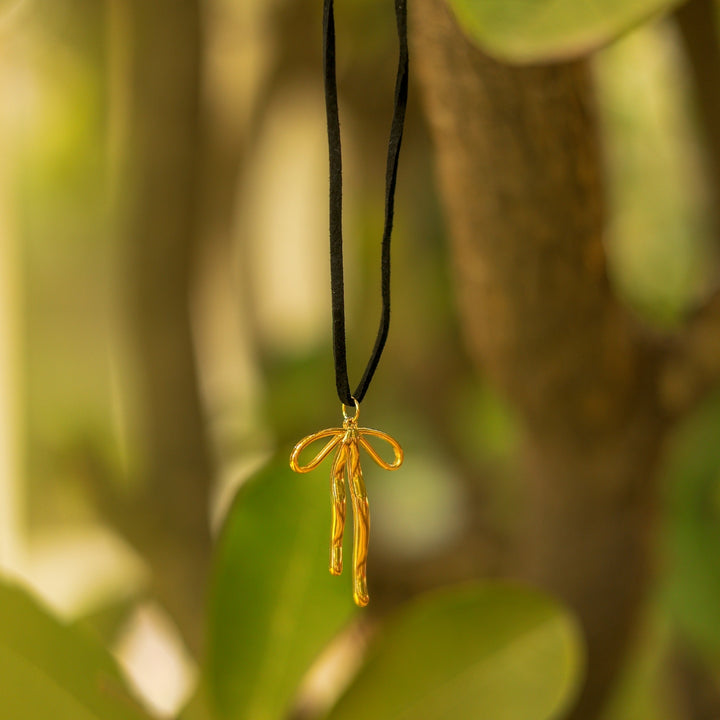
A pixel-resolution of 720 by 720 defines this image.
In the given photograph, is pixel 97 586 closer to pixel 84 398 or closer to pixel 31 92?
pixel 84 398

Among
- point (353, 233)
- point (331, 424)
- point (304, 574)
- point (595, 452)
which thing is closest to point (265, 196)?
point (353, 233)

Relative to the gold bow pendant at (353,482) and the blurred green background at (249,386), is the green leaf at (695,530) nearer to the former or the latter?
the blurred green background at (249,386)

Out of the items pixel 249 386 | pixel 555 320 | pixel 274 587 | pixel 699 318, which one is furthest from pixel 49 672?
pixel 249 386

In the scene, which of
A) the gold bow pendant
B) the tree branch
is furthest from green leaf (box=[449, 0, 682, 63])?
the tree branch

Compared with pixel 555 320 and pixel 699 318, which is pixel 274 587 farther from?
pixel 699 318

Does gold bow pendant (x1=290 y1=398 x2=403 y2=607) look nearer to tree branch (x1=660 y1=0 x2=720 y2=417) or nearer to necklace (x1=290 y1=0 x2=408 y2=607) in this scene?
necklace (x1=290 y1=0 x2=408 y2=607)

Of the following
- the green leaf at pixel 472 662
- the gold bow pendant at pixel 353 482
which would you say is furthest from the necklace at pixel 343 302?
the green leaf at pixel 472 662
